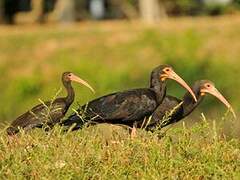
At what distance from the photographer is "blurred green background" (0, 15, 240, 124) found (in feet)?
100

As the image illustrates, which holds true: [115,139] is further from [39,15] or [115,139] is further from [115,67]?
[39,15]

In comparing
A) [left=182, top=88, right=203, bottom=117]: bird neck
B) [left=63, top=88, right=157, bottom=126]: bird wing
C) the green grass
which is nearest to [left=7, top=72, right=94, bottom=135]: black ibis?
[left=63, top=88, right=157, bottom=126]: bird wing

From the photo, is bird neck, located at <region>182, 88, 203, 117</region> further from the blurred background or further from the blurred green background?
the blurred green background

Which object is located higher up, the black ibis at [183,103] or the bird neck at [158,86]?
the bird neck at [158,86]

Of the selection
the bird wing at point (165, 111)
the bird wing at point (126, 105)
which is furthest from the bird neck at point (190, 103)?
the bird wing at point (126, 105)

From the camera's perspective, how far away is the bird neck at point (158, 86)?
49.0ft

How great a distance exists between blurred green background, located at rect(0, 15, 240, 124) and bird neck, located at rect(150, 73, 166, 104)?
13823 millimetres

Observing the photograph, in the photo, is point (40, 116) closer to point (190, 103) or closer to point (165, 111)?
point (165, 111)

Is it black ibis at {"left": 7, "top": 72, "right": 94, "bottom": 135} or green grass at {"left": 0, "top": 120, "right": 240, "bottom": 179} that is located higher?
green grass at {"left": 0, "top": 120, "right": 240, "bottom": 179}

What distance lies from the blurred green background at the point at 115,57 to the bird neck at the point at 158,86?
1382 cm

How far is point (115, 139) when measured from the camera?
1212cm

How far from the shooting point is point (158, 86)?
15.1 meters

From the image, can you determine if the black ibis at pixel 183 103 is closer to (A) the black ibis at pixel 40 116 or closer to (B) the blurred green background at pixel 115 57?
(A) the black ibis at pixel 40 116

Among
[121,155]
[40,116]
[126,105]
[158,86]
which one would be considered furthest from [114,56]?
[121,155]
